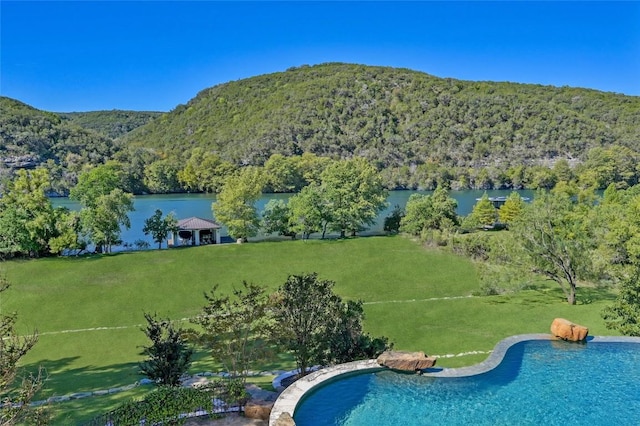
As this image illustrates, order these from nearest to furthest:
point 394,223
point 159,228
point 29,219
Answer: point 29,219
point 159,228
point 394,223

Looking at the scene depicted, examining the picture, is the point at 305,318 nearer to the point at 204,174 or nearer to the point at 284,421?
the point at 284,421

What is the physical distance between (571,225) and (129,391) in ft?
70.1

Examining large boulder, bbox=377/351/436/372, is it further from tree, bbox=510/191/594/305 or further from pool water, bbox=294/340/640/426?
tree, bbox=510/191/594/305

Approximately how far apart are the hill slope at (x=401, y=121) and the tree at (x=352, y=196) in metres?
75.6

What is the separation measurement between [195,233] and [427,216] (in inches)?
715

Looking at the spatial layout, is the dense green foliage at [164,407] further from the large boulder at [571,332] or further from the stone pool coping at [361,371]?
the large boulder at [571,332]

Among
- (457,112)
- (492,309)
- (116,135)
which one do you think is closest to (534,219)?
(492,309)

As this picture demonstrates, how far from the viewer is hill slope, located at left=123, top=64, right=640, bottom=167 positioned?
114m

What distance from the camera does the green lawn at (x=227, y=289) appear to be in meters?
15.6

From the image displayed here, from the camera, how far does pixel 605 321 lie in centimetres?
1688

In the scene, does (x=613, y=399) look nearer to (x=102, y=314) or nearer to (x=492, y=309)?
(x=492, y=309)

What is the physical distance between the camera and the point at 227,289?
24.4 meters

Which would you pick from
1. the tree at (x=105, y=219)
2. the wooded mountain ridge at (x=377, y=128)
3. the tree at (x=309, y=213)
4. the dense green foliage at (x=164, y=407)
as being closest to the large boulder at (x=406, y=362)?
the dense green foliage at (x=164, y=407)

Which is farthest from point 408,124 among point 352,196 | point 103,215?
point 103,215
